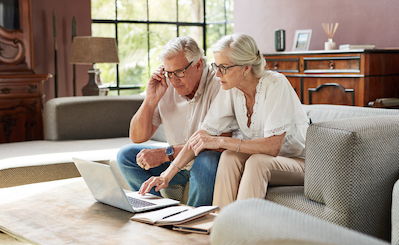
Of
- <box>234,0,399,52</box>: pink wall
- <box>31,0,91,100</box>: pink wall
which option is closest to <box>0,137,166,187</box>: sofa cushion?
<box>31,0,91,100</box>: pink wall

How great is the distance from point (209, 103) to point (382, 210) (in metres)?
0.95

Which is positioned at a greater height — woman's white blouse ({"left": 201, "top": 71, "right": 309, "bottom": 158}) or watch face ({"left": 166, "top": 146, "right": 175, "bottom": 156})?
woman's white blouse ({"left": 201, "top": 71, "right": 309, "bottom": 158})

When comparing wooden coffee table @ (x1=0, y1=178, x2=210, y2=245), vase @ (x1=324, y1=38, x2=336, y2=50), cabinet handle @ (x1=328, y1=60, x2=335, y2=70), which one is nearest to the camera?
wooden coffee table @ (x1=0, y1=178, x2=210, y2=245)

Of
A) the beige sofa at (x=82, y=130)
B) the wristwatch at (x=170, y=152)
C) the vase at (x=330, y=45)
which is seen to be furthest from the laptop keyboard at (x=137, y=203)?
the vase at (x=330, y=45)

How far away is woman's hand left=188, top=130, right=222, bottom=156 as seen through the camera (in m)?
2.42

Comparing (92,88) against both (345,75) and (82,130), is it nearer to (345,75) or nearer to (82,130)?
(82,130)

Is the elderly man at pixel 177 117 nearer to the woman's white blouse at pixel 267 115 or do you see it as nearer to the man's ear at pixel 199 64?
the man's ear at pixel 199 64

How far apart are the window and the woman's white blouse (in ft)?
13.6

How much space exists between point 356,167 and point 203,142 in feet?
2.29

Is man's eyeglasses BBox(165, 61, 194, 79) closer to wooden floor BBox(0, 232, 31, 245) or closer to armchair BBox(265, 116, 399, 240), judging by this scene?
armchair BBox(265, 116, 399, 240)

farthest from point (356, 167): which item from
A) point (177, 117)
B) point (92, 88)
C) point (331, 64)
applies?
point (92, 88)

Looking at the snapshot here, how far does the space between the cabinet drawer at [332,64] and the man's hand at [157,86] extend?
2395 millimetres

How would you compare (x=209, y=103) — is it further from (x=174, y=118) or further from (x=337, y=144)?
(x=337, y=144)

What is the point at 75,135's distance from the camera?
399cm
